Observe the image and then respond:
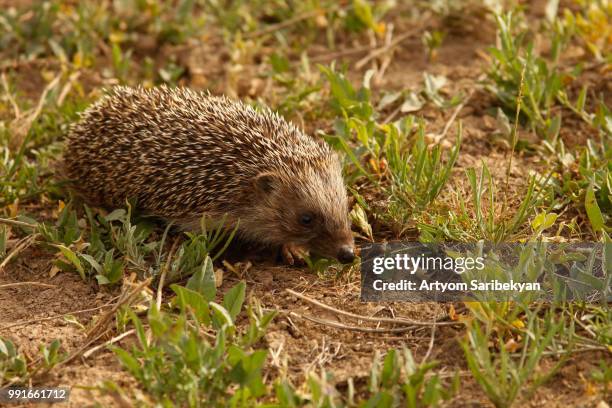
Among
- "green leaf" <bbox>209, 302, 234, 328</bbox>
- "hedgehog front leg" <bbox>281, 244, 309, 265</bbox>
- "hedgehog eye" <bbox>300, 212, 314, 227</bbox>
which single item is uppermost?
"hedgehog eye" <bbox>300, 212, 314, 227</bbox>

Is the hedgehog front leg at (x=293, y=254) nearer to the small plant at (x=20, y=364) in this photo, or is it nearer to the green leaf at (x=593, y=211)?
the small plant at (x=20, y=364)

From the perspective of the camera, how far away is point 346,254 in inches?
204

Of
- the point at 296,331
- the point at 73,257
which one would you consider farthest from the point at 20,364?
the point at 296,331

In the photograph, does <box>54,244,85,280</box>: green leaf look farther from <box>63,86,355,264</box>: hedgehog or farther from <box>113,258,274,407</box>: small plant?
<box>113,258,274,407</box>: small plant

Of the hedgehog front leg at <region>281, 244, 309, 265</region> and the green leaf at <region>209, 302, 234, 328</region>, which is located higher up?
the hedgehog front leg at <region>281, 244, 309, 265</region>

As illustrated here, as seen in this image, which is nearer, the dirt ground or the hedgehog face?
the dirt ground

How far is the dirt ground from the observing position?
13.7 ft

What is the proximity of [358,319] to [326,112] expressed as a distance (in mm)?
2640

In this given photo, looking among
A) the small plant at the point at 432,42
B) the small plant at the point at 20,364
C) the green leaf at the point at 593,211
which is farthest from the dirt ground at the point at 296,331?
the small plant at the point at 432,42

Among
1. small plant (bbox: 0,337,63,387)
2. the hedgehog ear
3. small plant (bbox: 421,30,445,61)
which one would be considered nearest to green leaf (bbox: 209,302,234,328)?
small plant (bbox: 0,337,63,387)

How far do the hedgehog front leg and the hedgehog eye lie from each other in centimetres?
21

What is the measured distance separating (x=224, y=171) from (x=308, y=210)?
698mm

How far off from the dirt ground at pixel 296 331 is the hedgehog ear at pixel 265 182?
53cm

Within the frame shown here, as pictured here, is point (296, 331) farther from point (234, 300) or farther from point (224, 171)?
point (224, 171)
